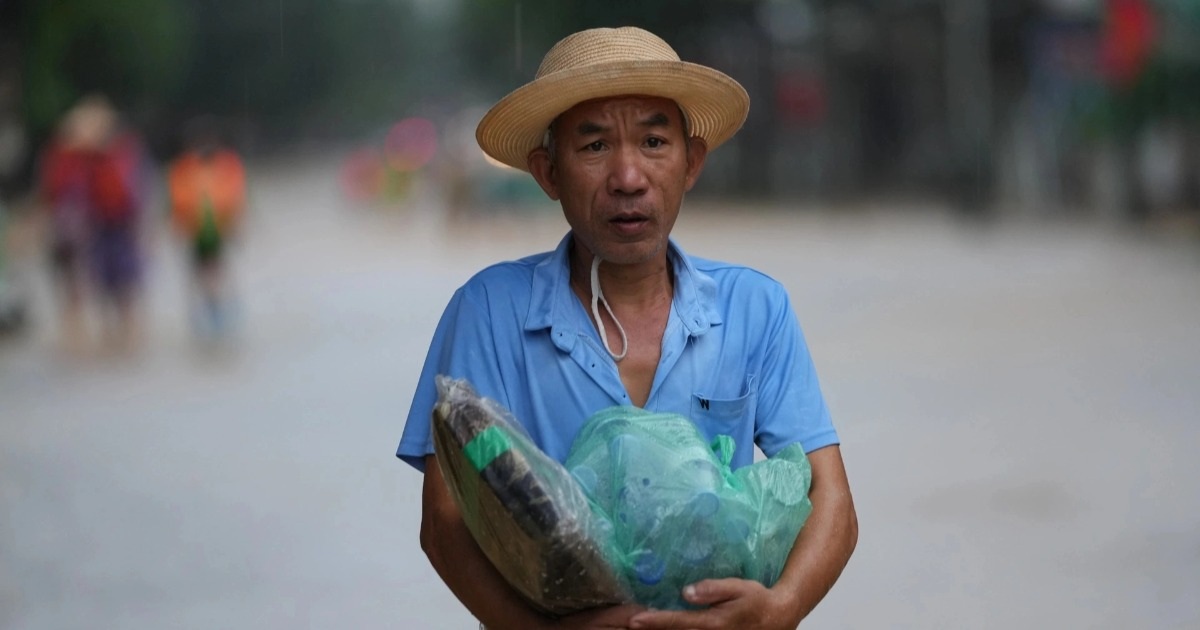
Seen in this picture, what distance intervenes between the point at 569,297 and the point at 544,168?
0.68 ft

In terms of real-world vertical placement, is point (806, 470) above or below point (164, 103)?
below

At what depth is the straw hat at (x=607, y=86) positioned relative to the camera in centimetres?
204

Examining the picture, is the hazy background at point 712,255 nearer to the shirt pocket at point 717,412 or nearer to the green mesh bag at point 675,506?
the shirt pocket at point 717,412

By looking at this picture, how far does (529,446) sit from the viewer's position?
180 cm

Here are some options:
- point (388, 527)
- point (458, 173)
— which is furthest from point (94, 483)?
point (458, 173)

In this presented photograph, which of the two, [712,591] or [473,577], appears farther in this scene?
[473,577]

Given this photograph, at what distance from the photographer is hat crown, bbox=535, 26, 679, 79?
6.81ft

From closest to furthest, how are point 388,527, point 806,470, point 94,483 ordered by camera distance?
point 806,470 → point 388,527 → point 94,483

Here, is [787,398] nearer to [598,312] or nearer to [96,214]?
[598,312]

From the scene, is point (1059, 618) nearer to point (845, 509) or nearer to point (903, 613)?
point (903, 613)

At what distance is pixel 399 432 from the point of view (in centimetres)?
709

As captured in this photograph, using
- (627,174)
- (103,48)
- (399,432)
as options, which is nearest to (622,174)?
(627,174)

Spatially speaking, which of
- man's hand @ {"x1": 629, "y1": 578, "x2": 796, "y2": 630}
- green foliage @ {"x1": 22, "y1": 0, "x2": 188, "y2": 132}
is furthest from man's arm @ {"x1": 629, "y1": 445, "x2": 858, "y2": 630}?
green foliage @ {"x1": 22, "y1": 0, "x2": 188, "y2": 132}

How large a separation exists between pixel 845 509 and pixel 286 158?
894 centimetres
